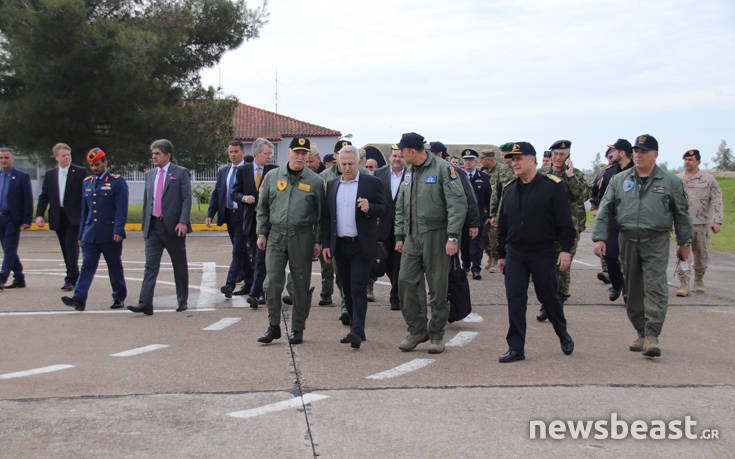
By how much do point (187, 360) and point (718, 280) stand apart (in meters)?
9.13

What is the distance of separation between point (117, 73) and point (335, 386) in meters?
19.7

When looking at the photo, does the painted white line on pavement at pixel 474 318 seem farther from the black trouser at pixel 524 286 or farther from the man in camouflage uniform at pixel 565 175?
the black trouser at pixel 524 286

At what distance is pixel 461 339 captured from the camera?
719 centimetres

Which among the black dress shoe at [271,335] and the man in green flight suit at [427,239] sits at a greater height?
the man in green flight suit at [427,239]

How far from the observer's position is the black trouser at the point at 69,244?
33.5ft

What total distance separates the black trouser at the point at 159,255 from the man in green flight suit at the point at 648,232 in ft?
15.9

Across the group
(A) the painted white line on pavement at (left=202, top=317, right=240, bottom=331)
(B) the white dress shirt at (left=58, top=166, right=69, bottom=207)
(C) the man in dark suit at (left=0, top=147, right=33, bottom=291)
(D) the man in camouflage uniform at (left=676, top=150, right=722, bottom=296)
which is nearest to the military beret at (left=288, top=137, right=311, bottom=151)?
(A) the painted white line on pavement at (left=202, top=317, right=240, bottom=331)

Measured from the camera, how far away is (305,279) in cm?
698

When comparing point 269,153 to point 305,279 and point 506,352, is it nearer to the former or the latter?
point 305,279

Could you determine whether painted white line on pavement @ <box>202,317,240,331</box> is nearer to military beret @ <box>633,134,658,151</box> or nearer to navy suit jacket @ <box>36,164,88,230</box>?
navy suit jacket @ <box>36,164,88,230</box>

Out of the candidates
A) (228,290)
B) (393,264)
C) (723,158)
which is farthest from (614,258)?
(723,158)

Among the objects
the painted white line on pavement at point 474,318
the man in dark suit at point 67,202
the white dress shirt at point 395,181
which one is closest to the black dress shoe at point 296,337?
the painted white line on pavement at point 474,318

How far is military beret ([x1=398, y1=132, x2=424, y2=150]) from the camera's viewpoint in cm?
663

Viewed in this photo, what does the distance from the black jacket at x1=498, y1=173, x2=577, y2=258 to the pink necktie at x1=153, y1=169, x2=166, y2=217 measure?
440 centimetres
